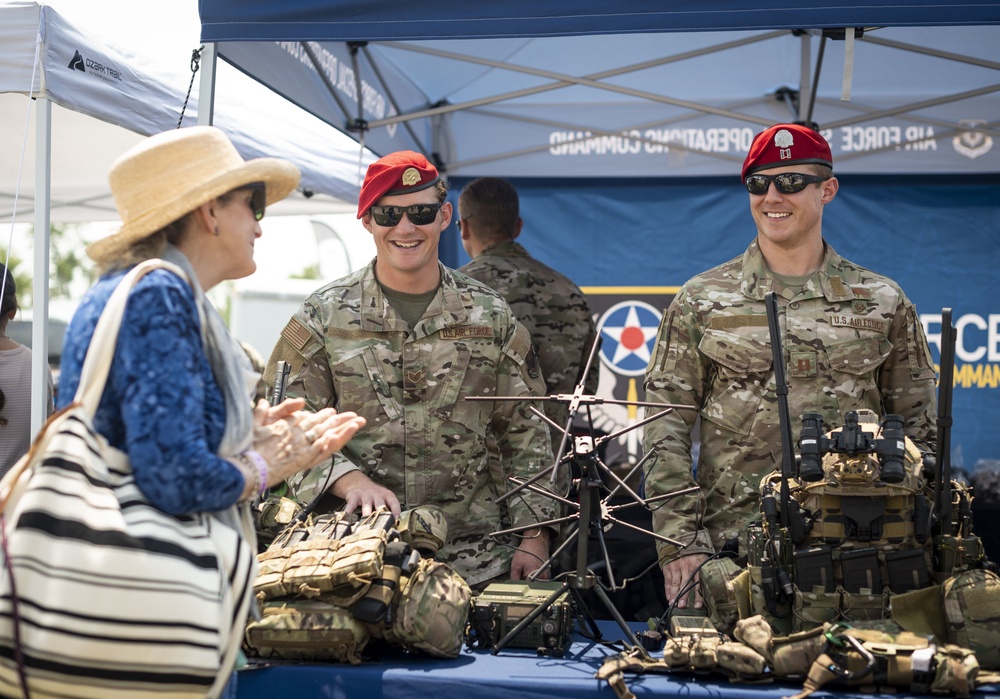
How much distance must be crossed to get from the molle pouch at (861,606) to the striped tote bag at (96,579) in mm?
1656

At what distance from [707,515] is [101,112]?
289 cm

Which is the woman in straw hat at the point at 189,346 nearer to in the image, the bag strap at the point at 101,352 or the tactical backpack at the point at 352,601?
the bag strap at the point at 101,352

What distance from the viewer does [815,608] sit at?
278 cm

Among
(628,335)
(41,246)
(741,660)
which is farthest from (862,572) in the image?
(628,335)

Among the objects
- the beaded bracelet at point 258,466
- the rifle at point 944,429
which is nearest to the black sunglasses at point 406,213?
the beaded bracelet at point 258,466

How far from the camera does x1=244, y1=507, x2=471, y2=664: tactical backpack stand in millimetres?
2764

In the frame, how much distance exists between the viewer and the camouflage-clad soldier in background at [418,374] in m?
3.49

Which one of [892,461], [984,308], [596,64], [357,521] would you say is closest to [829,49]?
[596,64]

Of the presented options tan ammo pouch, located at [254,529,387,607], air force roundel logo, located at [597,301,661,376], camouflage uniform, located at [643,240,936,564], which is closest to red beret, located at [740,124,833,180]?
camouflage uniform, located at [643,240,936,564]

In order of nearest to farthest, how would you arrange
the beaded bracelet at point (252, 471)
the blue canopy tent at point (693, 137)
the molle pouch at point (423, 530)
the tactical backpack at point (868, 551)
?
the beaded bracelet at point (252, 471), the tactical backpack at point (868, 551), the molle pouch at point (423, 530), the blue canopy tent at point (693, 137)

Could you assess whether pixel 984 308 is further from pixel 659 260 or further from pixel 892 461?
pixel 892 461

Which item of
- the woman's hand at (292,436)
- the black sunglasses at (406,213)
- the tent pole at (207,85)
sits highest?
the tent pole at (207,85)

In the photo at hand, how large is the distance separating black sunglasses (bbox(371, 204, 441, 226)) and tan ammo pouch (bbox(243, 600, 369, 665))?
1.29m

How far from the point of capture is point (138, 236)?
6.83 ft
